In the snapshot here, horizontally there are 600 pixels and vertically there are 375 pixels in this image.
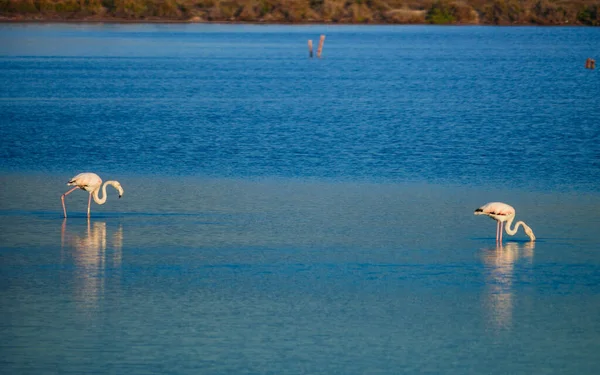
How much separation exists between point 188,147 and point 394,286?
→ 14202 millimetres

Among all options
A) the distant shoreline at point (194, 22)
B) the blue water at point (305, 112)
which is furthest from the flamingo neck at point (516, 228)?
the distant shoreline at point (194, 22)

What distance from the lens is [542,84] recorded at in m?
50.8

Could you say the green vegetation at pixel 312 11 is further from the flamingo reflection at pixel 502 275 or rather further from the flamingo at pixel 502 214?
the flamingo reflection at pixel 502 275

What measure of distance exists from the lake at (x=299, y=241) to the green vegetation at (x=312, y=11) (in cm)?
8468

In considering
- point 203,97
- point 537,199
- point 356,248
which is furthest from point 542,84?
point 356,248

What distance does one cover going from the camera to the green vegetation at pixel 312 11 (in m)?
120

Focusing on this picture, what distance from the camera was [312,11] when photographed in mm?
125062

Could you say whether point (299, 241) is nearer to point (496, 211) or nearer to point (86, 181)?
point (496, 211)

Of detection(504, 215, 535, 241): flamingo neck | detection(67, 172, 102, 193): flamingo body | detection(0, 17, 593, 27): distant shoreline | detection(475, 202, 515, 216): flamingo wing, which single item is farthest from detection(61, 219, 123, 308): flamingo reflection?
detection(0, 17, 593, 27): distant shoreline

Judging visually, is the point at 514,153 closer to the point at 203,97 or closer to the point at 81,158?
the point at 81,158

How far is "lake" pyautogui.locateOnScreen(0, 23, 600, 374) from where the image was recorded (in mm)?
10156

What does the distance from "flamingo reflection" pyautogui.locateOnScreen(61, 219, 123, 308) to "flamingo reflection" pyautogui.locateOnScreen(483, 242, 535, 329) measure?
164 inches

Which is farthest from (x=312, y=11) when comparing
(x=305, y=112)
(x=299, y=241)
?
(x=299, y=241)

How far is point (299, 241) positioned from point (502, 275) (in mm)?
3007
